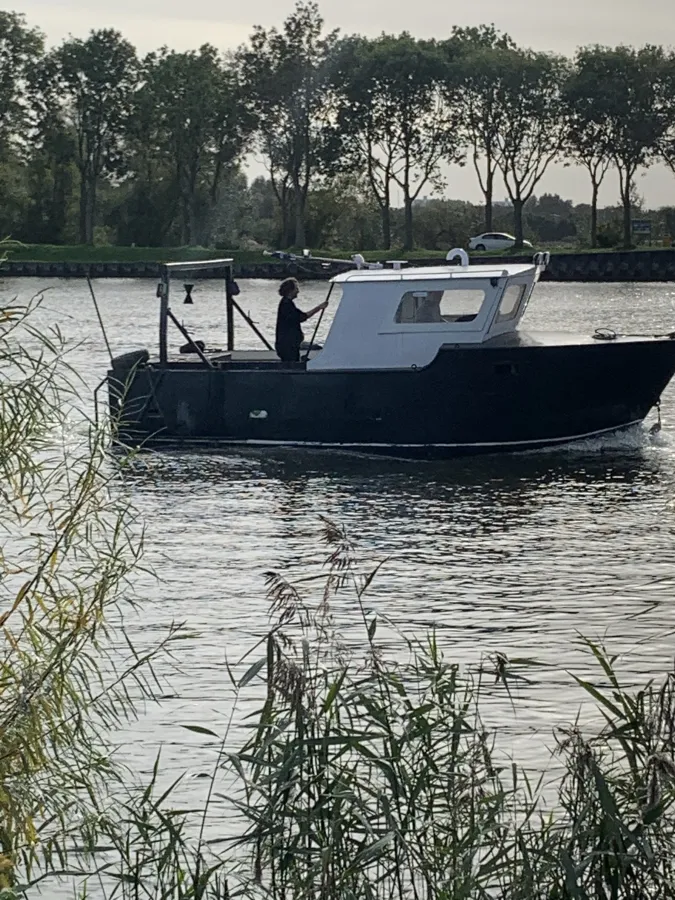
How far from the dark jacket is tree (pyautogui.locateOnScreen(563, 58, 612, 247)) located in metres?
88.1

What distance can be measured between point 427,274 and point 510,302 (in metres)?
1.21

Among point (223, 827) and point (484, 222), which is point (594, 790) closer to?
point (223, 827)

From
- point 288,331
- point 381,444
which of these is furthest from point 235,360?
point 381,444

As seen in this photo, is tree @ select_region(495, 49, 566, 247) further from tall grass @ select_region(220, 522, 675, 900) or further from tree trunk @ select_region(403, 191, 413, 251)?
tall grass @ select_region(220, 522, 675, 900)

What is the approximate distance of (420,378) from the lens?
71.4 feet

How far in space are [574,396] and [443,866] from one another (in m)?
15.6

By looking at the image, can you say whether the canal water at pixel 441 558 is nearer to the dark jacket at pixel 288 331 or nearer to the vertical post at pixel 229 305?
the dark jacket at pixel 288 331

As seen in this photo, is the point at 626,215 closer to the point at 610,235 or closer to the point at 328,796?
the point at 610,235

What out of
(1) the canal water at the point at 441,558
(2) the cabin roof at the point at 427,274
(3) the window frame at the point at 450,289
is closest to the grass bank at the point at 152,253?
(1) the canal water at the point at 441,558

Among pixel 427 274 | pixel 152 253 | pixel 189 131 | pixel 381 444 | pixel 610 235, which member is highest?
pixel 189 131

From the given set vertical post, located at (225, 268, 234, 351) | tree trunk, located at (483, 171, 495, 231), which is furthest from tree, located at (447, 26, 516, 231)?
vertical post, located at (225, 268, 234, 351)

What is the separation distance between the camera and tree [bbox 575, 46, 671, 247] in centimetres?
10900

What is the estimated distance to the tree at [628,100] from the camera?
109000 mm

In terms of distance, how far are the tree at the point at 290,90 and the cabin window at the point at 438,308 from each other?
304ft
